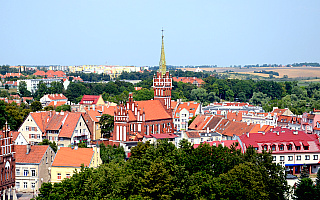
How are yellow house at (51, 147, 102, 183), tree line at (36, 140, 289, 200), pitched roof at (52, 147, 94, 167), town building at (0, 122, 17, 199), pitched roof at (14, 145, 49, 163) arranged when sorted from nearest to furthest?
1. tree line at (36, 140, 289, 200)
2. town building at (0, 122, 17, 199)
3. yellow house at (51, 147, 102, 183)
4. pitched roof at (52, 147, 94, 167)
5. pitched roof at (14, 145, 49, 163)

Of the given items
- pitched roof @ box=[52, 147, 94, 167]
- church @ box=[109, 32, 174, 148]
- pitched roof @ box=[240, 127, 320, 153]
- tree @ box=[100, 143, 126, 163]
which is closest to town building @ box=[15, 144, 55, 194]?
pitched roof @ box=[52, 147, 94, 167]

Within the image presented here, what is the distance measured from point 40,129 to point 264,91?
122m

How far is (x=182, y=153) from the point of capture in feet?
202

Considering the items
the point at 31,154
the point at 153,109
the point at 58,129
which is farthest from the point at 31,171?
the point at 153,109

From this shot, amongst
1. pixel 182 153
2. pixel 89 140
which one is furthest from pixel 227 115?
pixel 182 153

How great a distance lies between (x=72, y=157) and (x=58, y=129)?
78.3 ft

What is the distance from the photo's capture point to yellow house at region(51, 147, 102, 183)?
64875mm

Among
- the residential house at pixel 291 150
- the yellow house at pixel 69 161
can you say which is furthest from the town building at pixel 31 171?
the residential house at pixel 291 150

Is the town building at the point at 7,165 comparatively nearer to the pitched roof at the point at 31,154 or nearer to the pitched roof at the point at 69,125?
the pitched roof at the point at 31,154

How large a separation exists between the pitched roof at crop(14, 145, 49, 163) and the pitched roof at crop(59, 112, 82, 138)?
743 inches

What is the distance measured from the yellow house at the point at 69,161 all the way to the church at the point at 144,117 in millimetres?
16993

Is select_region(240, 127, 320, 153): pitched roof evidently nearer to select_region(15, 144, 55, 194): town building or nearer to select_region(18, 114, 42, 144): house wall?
select_region(15, 144, 55, 194): town building

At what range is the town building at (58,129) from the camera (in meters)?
87.6

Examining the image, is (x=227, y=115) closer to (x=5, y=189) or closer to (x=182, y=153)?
(x=182, y=153)
